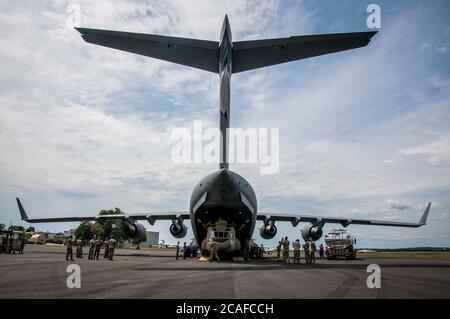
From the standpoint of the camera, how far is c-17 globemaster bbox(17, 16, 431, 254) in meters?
10.8

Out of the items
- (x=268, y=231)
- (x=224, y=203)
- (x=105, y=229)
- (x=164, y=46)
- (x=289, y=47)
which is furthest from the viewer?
(x=105, y=229)

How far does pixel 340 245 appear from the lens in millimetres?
24484

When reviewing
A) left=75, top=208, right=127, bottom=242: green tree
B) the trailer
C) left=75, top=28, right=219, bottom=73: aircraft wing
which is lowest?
left=75, top=208, right=127, bottom=242: green tree

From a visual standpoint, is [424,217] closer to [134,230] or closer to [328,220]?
[328,220]

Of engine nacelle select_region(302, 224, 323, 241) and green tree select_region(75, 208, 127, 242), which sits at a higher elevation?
engine nacelle select_region(302, 224, 323, 241)

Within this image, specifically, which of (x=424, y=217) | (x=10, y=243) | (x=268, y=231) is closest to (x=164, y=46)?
(x=268, y=231)

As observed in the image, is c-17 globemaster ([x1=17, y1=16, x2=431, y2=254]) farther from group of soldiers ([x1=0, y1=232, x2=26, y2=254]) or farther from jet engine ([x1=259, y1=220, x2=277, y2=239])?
group of soldiers ([x1=0, y1=232, x2=26, y2=254])

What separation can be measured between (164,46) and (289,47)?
460 centimetres

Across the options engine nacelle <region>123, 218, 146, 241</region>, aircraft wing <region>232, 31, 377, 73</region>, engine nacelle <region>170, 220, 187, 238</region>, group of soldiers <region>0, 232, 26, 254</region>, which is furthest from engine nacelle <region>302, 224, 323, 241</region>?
group of soldiers <region>0, 232, 26, 254</region>

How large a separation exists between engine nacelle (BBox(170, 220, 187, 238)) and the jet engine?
6710 mm

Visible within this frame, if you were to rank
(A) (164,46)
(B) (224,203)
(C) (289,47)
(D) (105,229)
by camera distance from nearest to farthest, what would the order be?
(A) (164,46) → (C) (289,47) → (B) (224,203) → (D) (105,229)

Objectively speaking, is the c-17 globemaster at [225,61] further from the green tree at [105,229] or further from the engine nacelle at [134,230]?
the green tree at [105,229]
